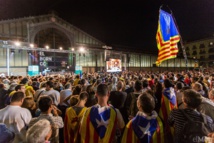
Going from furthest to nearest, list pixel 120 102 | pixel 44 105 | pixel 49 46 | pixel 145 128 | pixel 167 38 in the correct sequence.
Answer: pixel 49 46, pixel 167 38, pixel 120 102, pixel 44 105, pixel 145 128

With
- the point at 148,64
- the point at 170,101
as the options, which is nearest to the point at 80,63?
the point at 148,64

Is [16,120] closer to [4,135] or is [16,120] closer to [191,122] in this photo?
[4,135]

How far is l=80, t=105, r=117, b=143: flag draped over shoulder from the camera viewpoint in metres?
2.53

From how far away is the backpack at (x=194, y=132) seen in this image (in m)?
2.00

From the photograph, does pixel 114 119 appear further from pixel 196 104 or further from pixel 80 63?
pixel 80 63

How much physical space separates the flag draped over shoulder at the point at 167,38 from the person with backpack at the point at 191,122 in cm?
532

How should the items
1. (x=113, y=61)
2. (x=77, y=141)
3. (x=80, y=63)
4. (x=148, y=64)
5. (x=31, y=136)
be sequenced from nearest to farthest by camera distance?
(x=31, y=136) < (x=77, y=141) < (x=113, y=61) < (x=80, y=63) < (x=148, y=64)

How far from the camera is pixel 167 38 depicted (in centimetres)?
775

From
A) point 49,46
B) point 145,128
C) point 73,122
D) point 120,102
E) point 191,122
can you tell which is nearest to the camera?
point 191,122

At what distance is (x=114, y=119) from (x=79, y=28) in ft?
101

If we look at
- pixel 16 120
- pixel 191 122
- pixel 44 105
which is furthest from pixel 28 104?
pixel 191 122

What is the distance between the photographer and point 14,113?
2.77 meters

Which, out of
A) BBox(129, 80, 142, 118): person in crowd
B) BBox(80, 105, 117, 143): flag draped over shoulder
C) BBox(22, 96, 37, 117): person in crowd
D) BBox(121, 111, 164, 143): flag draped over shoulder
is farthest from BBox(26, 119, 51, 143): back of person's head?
BBox(129, 80, 142, 118): person in crowd

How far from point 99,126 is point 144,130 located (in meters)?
0.75
